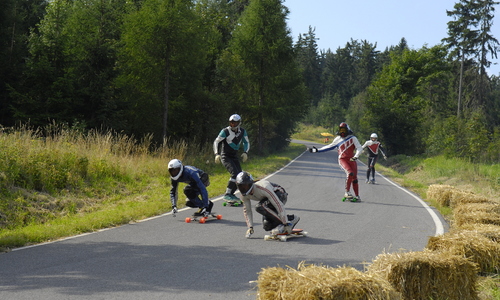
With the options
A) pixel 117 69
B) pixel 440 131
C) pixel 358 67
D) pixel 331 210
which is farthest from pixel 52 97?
pixel 358 67

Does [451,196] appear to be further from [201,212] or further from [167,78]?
[167,78]

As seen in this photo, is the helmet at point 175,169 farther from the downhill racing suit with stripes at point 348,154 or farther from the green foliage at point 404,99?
the green foliage at point 404,99

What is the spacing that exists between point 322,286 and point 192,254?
3.66 metres

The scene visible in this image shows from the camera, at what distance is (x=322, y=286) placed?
4000 mm

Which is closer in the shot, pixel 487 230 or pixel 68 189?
pixel 487 230

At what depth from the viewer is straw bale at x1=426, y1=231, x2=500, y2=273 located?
6.11 meters

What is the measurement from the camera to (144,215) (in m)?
10.6

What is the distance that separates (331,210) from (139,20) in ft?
59.4

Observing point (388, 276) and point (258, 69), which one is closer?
point (388, 276)

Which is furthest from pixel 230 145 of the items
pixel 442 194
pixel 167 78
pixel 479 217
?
pixel 167 78

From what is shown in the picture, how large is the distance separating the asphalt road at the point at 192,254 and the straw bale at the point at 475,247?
1.12 m

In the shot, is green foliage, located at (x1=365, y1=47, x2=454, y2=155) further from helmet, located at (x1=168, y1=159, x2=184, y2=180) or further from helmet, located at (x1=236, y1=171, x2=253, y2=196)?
helmet, located at (x1=236, y1=171, x2=253, y2=196)

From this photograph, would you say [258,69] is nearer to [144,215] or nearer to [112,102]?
[112,102]

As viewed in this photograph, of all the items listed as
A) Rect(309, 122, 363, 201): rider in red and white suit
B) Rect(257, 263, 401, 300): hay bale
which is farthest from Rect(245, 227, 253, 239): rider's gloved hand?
Rect(309, 122, 363, 201): rider in red and white suit
